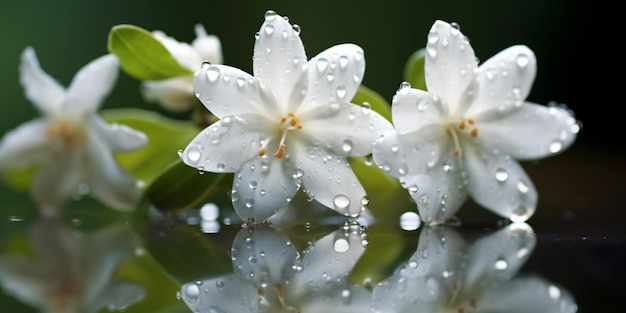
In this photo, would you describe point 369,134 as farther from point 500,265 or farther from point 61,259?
point 61,259

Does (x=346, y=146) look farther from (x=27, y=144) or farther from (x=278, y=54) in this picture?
(x=27, y=144)

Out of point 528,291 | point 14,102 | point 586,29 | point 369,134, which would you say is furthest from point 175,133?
point 586,29

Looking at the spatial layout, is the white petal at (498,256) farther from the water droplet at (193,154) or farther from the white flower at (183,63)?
the white flower at (183,63)

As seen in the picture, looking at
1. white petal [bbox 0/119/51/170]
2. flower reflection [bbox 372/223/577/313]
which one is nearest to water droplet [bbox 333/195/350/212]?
flower reflection [bbox 372/223/577/313]

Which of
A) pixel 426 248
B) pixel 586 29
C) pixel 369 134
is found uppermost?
pixel 369 134

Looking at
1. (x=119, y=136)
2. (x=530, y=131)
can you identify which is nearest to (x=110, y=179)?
(x=119, y=136)

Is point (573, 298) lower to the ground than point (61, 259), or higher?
higher
